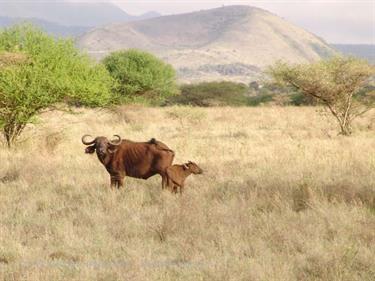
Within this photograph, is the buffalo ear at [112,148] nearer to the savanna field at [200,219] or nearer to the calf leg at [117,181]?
the calf leg at [117,181]

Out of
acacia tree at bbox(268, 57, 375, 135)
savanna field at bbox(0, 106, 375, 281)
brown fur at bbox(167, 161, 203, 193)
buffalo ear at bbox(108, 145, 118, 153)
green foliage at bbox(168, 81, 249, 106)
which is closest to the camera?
savanna field at bbox(0, 106, 375, 281)

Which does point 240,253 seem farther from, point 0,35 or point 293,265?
point 0,35

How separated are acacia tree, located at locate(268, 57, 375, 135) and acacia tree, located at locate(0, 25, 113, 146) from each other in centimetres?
691

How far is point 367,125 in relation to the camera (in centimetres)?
2259

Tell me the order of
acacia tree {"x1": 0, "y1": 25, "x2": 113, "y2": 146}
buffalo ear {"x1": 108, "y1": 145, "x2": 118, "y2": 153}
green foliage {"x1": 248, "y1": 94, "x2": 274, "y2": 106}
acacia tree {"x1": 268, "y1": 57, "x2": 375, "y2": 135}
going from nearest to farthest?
buffalo ear {"x1": 108, "y1": 145, "x2": 118, "y2": 153} → acacia tree {"x1": 0, "y1": 25, "x2": 113, "y2": 146} → acacia tree {"x1": 268, "y1": 57, "x2": 375, "y2": 135} → green foliage {"x1": 248, "y1": 94, "x2": 274, "y2": 106}

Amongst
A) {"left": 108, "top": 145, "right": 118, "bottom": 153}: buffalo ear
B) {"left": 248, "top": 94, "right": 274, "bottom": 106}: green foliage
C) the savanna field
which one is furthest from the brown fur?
{"left": 248, "top": 94, "right": 274, "bottom": 106}: green foliage

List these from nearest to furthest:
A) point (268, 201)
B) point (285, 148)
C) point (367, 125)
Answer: point (268, 201), point (285, 148), point (367, 125)

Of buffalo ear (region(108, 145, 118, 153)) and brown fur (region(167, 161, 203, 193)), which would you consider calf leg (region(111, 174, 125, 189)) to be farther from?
brown fur (region(167, 161, 203, 193))

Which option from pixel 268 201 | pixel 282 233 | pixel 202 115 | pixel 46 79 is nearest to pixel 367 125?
pixel 202 115

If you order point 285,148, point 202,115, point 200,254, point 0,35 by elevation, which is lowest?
point 202,115

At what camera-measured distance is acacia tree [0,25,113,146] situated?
14.2 m

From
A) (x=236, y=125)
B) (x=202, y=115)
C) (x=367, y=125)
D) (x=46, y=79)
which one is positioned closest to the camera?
(x=46, y=79)

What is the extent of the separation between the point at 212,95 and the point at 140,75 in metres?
12.2

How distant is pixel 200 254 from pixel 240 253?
44cm
